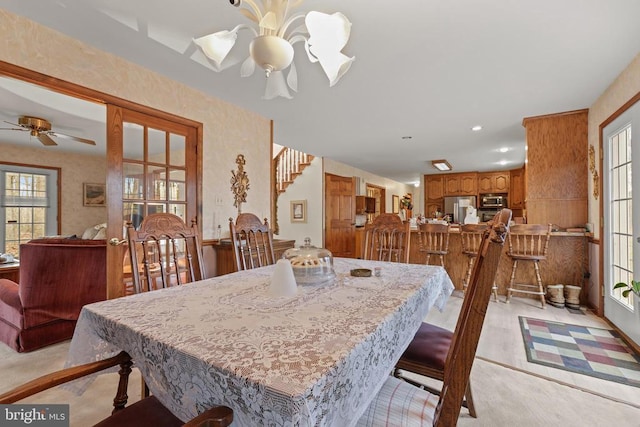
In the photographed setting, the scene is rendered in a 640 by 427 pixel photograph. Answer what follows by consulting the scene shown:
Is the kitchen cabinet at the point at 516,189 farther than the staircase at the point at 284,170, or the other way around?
the kitchen cabinet at the point at 516,189

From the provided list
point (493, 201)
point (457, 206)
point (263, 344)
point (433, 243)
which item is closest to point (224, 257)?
point (263, 344)

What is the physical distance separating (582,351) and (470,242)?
63.9 inches

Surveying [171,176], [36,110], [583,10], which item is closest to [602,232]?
[583,10]

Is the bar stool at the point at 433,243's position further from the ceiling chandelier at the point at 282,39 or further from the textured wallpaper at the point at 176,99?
the ceiling chandelier at the point at 282,39

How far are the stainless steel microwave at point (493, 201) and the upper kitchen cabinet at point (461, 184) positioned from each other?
0.28 m

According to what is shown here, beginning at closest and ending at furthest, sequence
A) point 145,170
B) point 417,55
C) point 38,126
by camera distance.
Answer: point 417,55 → point 145,170 → point 38,126

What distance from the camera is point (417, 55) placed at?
220cm

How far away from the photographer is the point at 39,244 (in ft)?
7.57

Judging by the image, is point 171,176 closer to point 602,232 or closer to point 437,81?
point 437,81

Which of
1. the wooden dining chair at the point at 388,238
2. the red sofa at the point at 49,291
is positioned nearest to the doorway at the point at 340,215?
the wooden dining chair at the point at 388,238

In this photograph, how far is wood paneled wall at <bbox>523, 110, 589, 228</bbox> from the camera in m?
3.38

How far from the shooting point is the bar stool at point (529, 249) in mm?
3141

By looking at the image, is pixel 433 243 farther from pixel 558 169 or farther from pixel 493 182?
pixel 493 182

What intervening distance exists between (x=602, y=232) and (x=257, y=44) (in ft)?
11.8
